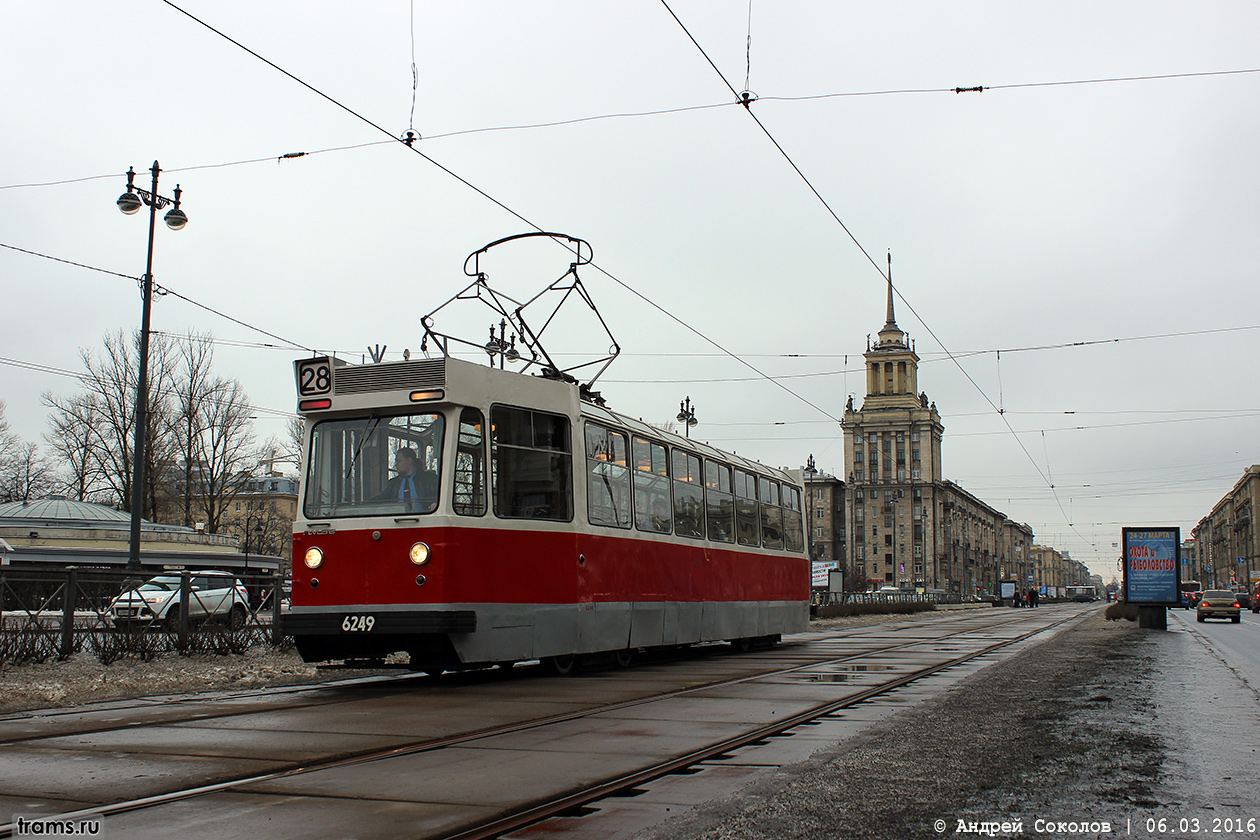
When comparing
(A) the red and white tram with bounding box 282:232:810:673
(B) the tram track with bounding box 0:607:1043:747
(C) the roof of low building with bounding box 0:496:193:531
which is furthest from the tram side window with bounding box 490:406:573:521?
(C) the roof of low building with bounding box 0:496:193:531

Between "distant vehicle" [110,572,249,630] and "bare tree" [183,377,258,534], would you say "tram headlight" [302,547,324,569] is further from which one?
"bare tree" [183,377,258,534]

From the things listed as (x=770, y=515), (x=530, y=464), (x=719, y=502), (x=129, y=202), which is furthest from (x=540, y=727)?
(x=129, y=202)

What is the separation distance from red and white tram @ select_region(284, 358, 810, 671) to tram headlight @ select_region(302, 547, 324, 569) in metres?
0.02

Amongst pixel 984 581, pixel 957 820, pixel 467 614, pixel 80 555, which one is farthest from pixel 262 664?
pixel 984 581

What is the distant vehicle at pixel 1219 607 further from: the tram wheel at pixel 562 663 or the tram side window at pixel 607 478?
the tram wheel at pixel 562 663

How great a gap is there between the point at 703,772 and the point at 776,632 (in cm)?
1450

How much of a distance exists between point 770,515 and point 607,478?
7.65 m

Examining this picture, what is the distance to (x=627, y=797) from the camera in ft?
19.4

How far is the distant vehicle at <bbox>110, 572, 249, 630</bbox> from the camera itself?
46.5 feet

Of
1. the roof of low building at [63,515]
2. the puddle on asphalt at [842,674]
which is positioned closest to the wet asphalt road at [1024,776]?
the puddle on asphalt at [842,674]

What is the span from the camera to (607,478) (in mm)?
14055

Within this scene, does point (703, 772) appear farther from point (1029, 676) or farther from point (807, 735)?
point (1029, 676)

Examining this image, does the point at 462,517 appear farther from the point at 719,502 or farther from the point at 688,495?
the point at 719,502

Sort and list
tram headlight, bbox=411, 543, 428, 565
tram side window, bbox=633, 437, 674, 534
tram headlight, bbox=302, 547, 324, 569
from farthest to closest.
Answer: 1. tram side window, bbox=633, 437, 674, 534
2. tram headlight, bbox=302, 547, 324, 569
3. tram headlight, bbox=411, 543, 428, 565
